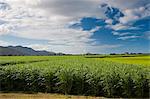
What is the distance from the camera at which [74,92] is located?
17078 mm

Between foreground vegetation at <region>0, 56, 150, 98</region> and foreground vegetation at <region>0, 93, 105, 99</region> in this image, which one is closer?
foreground vegetation at <region>0, 56, 150, 98</region>

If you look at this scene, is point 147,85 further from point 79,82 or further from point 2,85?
point 2,85

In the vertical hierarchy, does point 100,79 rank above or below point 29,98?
above

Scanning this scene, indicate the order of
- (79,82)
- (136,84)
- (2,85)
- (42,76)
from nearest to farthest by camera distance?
(136,84)
(79,82)
(42,76)
(2,85)

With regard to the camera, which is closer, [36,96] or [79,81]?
[36,96]

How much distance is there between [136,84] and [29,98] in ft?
18.9

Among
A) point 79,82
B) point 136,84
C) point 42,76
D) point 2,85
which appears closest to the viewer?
point 136,84

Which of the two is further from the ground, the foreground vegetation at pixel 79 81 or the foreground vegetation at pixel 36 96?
the foreground vegetation at pixel 79 81

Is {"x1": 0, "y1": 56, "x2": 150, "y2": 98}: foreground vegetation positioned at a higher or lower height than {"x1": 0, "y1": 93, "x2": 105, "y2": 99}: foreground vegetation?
higher

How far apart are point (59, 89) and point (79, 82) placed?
1.32 meters

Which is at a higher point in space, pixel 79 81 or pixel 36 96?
pixel 79 81

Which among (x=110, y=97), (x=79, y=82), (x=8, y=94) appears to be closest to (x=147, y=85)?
→ (x=110, y=97)

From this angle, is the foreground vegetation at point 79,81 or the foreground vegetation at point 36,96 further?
the foreground vegetation at point 36,96

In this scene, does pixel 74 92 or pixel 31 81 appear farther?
pixel 31 81
